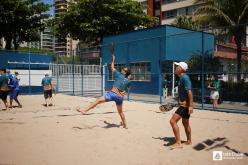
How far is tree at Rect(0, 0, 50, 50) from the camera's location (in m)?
29.8

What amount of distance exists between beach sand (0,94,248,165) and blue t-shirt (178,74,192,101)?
109cm

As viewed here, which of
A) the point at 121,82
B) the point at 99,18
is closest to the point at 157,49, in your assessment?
the point at 99,18

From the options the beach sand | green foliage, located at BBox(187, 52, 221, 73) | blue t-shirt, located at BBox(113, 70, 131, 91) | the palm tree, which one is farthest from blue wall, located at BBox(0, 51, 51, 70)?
blue t-shirt, located at BBox(113, 70, 131, 91)

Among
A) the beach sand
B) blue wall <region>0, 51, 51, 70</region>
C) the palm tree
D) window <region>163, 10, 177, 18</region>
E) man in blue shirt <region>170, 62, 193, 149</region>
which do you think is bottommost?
the beach sand

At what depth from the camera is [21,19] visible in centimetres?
3103

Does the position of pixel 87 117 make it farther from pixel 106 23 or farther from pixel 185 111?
pixel 106 23

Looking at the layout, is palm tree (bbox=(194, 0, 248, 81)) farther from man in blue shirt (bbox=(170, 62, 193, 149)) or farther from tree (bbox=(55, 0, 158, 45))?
tree (bbox=(55, 0, 158, 45))

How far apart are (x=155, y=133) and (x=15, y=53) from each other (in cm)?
1753

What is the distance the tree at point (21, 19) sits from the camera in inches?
1174

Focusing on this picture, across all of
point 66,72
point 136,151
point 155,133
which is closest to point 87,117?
point 155,133

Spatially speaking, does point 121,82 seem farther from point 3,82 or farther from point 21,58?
point 21,58

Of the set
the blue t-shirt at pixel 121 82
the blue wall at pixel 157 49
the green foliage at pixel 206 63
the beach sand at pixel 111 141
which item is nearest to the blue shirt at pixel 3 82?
the beach sand at pixel 111 141

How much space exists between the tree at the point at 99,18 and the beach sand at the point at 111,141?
25564 millimetres

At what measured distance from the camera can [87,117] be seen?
11102 mm
